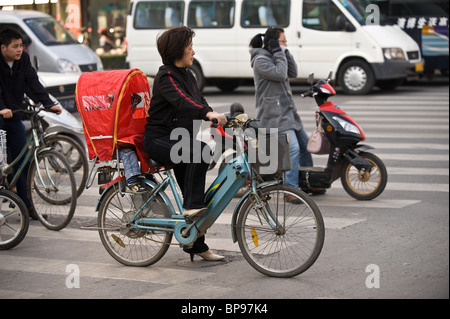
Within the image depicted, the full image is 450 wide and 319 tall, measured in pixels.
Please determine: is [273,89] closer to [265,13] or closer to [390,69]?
[390,69]

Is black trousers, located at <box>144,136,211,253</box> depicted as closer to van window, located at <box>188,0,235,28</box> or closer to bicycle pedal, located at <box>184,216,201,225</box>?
bicycle pedal, located at <box>184,216,201,225</box>

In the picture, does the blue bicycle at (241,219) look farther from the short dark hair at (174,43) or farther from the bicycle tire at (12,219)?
the bicycle tire at (12,219)

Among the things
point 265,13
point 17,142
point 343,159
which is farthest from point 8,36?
point 265,13

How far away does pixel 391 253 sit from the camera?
611 cm

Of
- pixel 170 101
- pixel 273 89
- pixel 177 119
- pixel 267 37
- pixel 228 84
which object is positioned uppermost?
pixel 267 37

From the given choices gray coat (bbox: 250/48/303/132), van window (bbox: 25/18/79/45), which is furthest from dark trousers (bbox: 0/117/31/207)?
van window (bbox: 25/18/79/45)

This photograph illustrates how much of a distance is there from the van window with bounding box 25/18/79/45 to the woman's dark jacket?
38.4ft

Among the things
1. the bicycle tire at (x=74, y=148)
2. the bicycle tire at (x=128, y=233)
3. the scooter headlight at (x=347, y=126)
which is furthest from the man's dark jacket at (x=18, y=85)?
the scooter headlight at (x=347, y=126)

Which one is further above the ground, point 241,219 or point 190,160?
point 190,160

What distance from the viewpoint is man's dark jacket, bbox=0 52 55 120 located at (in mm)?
7086

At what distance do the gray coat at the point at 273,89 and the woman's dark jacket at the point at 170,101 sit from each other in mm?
2347

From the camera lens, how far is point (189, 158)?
218 inches

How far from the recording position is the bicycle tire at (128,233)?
19.1 ft

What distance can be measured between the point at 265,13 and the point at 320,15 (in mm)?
1423
